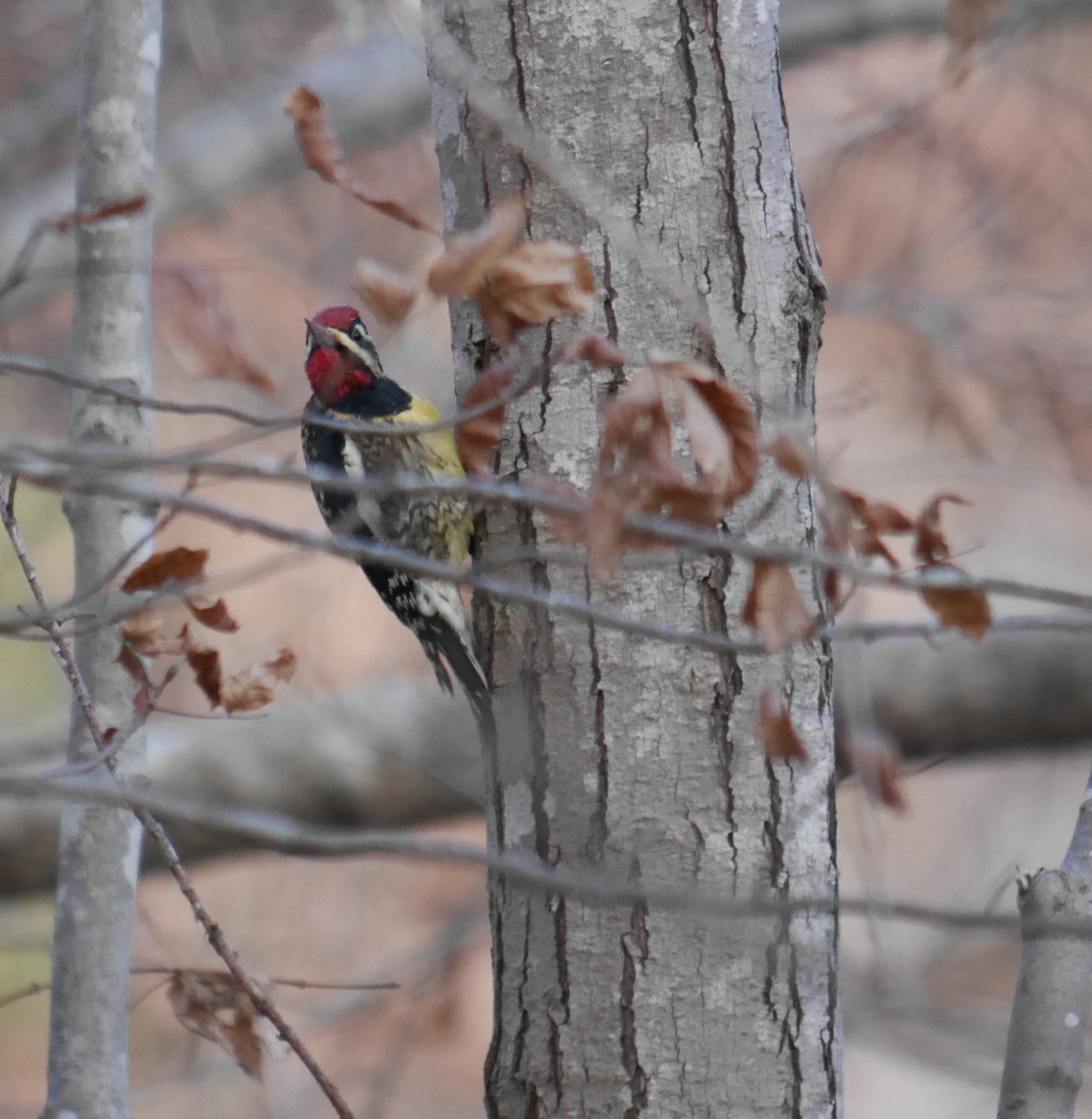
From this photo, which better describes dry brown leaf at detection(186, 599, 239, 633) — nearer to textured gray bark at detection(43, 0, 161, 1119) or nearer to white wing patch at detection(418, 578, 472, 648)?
textured gray bark at detection(43, 0, 161, 1119)

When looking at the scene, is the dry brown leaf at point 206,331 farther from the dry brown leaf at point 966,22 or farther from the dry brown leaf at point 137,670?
the dry brown leaf at point 966,22

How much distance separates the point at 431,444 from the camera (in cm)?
369

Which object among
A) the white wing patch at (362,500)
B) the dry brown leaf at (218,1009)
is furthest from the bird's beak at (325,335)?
the dry brown leaf at (218,1009)

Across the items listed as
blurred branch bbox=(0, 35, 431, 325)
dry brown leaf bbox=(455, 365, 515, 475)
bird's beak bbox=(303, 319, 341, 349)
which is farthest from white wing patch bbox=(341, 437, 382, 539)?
blurred branch bbox=(0, 35, 431, 325)

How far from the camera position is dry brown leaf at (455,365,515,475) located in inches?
71.3

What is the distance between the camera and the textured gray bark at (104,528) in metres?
2.37

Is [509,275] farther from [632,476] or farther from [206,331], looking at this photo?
[206,331]

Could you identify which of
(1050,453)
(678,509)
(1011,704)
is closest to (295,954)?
(1011,704)

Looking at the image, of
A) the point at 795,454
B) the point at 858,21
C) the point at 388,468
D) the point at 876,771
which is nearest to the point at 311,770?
the point at 388,468

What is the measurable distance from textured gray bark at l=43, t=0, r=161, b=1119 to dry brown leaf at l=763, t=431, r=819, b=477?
1214 mm

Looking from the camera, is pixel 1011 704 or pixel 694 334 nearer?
pixel 694 334

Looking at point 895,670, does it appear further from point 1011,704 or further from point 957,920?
point 957,920

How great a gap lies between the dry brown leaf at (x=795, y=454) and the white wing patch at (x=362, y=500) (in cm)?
223

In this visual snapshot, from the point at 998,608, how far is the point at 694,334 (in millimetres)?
5927
